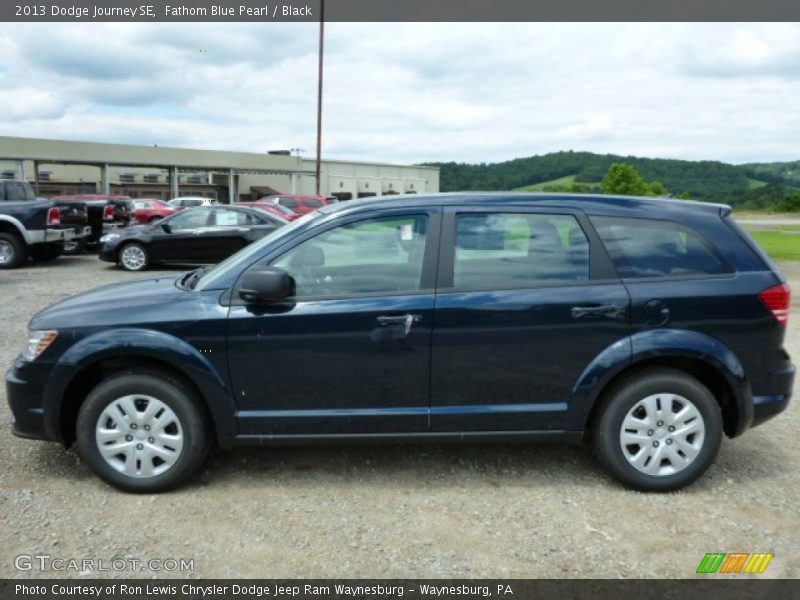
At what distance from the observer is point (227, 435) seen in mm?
3730

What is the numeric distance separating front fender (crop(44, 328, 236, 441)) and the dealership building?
39659 millimetres

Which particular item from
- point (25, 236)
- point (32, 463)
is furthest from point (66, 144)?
point (32, 463)

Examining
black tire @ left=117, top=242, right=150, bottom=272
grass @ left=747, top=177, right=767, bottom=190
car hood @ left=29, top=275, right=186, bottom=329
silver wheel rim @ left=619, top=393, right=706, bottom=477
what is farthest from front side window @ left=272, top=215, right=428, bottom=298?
grass @ left=747, top=177, right=767, bottom=190

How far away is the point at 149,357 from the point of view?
146 inches

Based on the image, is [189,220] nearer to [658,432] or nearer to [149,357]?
[149,357]

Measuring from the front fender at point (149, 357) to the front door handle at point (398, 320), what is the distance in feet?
3.05

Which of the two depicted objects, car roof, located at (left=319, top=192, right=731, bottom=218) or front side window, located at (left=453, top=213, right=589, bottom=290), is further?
car roof, located at (left=319, top=192, right=731, bottom=218)

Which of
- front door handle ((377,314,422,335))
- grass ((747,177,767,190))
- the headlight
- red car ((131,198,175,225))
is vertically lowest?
the headlight

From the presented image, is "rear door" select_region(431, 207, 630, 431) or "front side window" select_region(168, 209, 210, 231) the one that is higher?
"front side window" select_region(168, 209, 210, 231)

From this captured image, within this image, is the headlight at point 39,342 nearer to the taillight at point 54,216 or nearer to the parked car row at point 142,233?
the parked car row at point 142,233

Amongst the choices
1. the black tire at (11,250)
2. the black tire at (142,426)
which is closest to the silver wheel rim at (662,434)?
the black tire at (142,426)

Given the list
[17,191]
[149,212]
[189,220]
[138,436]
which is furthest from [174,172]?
[138,436]

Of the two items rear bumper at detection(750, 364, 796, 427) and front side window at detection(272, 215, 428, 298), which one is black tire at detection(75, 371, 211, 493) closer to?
front side window at detection(272, 215, 428, 298)

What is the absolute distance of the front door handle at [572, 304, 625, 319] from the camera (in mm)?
3686
